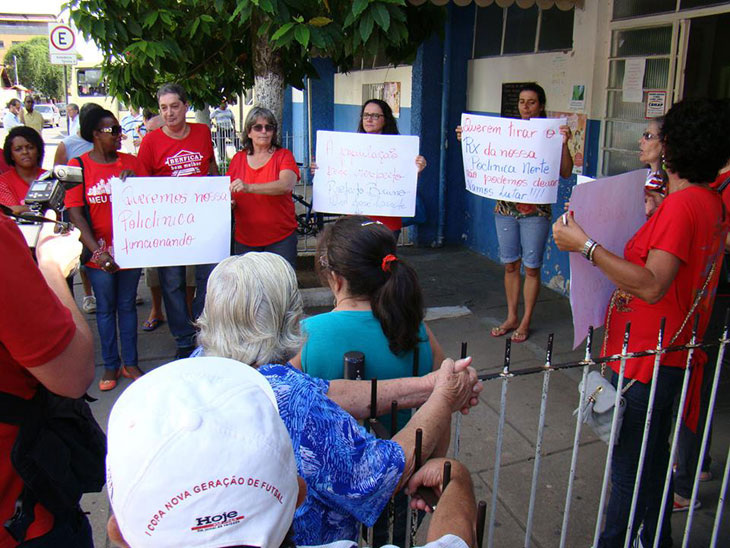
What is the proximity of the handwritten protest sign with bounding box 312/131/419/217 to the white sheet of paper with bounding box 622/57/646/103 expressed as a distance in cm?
193

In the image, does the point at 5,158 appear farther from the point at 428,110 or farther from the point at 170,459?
the point at 428,110

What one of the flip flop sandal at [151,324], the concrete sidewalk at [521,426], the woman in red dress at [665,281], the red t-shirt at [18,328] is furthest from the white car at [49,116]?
the woman in red dress at [665,281]

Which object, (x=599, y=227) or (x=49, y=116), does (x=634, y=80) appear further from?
(x=49, y=116)

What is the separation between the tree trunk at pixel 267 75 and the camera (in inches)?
219

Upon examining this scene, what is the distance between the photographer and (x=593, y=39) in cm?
550

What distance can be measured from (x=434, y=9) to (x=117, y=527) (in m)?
5.36

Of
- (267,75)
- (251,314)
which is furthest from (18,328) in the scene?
(267,75)

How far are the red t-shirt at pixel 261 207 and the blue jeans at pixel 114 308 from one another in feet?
2.75

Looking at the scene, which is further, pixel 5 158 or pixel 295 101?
pixel 295 101

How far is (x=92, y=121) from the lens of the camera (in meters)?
4.05

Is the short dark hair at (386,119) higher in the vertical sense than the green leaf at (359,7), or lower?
lower

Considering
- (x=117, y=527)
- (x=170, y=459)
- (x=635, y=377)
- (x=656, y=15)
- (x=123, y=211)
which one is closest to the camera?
(x=170, y=459)

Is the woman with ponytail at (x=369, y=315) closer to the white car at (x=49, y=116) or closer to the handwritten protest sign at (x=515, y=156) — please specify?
the handwritten protest sign at (x=515, y=156)

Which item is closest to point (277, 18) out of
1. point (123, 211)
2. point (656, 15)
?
point (123, 211)
